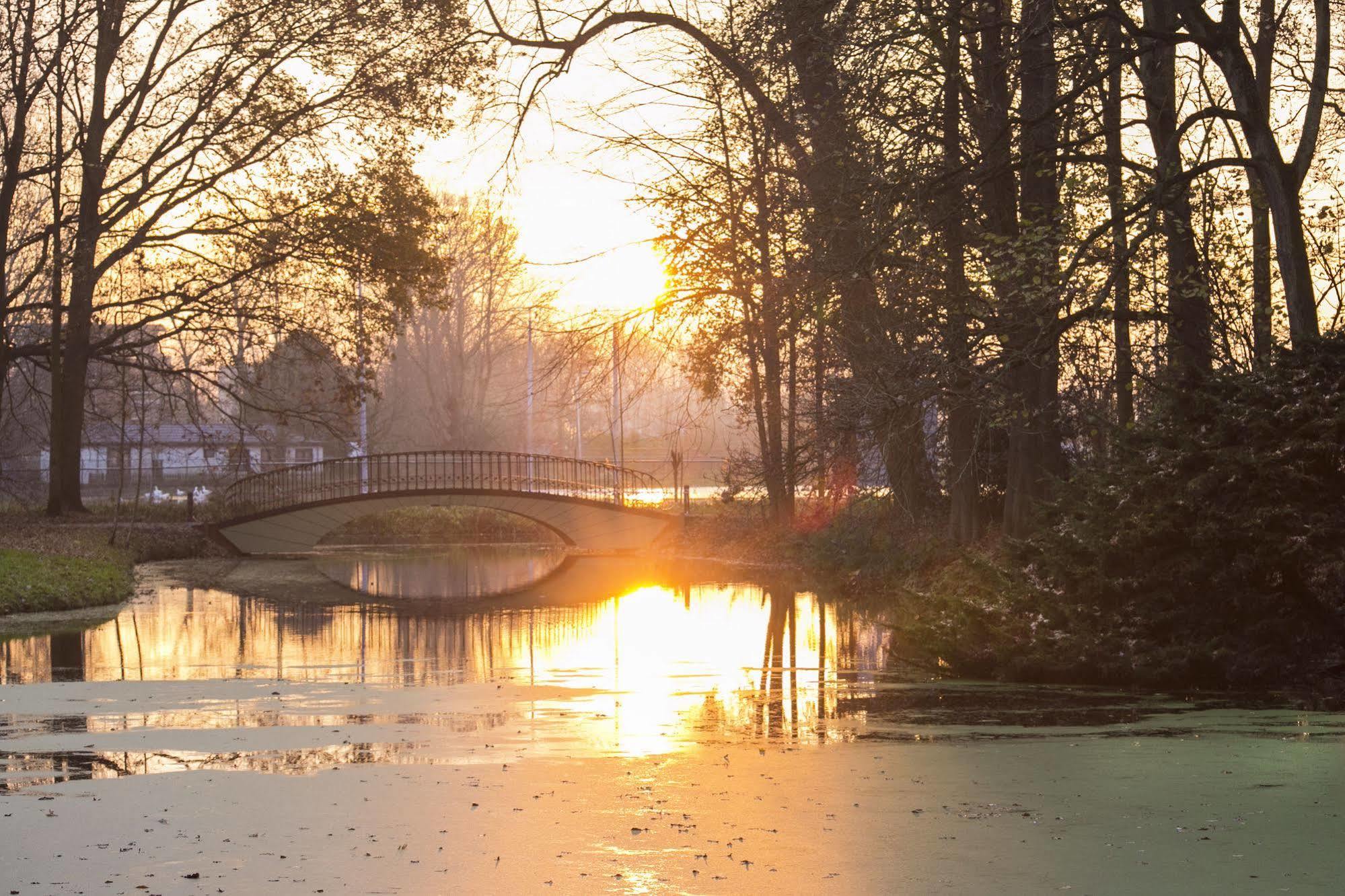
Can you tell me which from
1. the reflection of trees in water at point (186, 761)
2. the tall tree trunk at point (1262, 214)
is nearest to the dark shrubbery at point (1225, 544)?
the tall tree trunk at point (1262, 214)

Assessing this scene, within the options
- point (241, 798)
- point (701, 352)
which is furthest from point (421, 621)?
point (241, 798)

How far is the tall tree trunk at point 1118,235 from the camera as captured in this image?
12250mm

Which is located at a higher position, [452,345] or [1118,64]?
[452,345]

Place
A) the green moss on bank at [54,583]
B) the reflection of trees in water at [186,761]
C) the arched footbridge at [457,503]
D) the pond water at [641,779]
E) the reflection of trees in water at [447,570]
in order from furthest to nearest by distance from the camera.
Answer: the arched footbridge at [457,503] < the reflection of trees in water at [447,570] < the green moss on bank at [54,583] < the reflection of trees in water at [186,761] < the pond water at [641,779]

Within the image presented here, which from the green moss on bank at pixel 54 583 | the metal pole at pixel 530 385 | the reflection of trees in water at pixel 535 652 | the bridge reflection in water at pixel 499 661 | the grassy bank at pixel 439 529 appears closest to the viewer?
the bridge reflection in water at pixel 499 661

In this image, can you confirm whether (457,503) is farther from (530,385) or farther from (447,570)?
(530,385)

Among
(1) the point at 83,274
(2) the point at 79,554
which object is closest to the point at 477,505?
(1) the point at 83,274

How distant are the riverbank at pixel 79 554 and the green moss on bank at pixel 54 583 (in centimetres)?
1

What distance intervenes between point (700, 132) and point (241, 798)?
16.7 meters

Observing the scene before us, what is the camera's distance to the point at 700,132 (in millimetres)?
21906

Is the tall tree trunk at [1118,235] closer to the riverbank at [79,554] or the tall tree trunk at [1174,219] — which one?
the tall tree trunk at [1174,219]

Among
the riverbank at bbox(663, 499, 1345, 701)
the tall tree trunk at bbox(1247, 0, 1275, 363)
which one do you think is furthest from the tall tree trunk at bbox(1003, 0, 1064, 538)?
the tall tree trunk at bbox(1247, 0, 1275, 363)

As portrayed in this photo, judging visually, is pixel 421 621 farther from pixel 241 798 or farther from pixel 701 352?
pixel 241 798

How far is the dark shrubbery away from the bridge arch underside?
21.8 m
